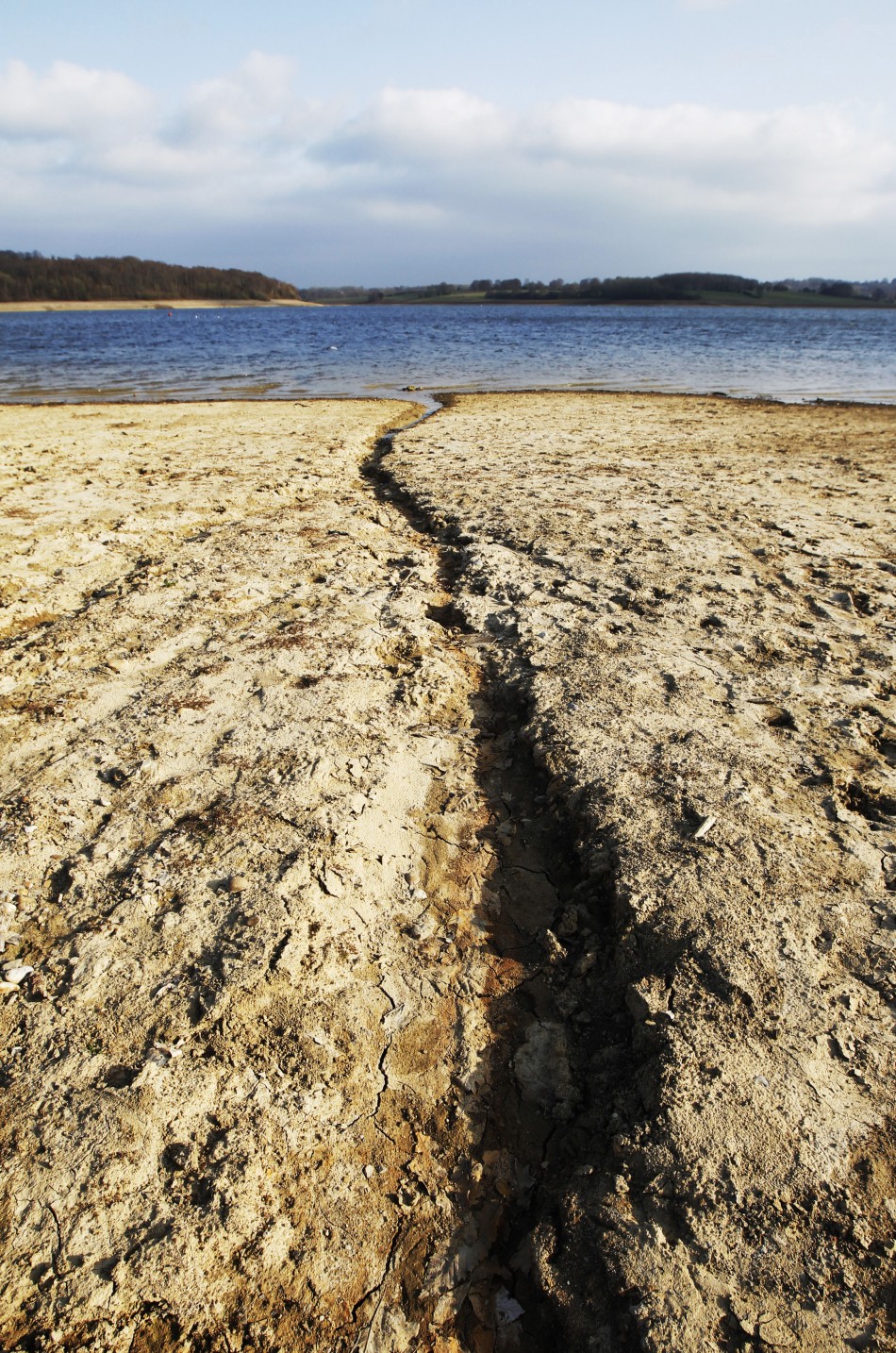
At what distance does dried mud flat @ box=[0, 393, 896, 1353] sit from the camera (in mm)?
1576

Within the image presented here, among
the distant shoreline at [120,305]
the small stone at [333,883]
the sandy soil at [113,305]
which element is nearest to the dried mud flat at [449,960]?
the small stone at [333,883]

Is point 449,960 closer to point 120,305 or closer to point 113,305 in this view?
point 120,305

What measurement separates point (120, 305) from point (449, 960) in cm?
10617

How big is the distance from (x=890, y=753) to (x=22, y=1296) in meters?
3.30

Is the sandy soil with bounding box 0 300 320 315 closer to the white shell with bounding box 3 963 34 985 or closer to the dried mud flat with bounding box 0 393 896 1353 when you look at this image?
the dried mud flat with bounding box 0 393 896 1353

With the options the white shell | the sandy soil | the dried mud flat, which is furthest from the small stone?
the sandy soil

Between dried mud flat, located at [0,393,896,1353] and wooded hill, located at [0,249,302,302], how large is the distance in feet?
333

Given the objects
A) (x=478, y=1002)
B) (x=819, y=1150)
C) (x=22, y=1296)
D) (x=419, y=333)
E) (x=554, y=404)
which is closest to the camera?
(x=22, y=1296)

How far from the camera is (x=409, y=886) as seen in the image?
262 cm

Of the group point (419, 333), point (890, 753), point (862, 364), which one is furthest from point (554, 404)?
point (419, 333)

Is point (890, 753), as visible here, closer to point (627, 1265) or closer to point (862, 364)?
point (627, 1265)

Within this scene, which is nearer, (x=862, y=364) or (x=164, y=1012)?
(x=164, y=1012)

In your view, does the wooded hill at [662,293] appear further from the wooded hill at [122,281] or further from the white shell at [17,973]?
the white shell at [17,973]

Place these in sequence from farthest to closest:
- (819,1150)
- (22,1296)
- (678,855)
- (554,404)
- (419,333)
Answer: (419,333)
(554,404)
(678,855)
(819,1150)
(22,1296)
